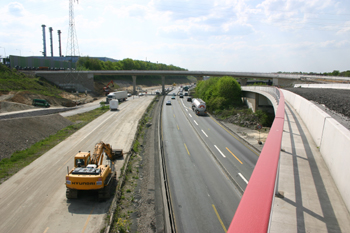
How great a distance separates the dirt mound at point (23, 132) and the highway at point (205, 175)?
51.9ft

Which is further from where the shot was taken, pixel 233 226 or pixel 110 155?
pixel 110 155

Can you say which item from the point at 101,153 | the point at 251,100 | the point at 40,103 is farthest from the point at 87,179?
the point at 251,100

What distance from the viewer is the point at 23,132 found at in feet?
90.2

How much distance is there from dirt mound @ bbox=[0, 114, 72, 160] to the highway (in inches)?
623

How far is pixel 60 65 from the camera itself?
107812mm

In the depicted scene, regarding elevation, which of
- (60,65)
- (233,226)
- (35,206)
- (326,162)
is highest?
(60,65)

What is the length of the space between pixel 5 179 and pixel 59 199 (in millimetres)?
6051

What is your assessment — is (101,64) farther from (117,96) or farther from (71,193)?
(71,193)

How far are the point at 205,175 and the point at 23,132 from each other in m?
22.6

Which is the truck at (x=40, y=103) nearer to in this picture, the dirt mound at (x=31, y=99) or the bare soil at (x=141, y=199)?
the dirt mound at (x=31, y=99)

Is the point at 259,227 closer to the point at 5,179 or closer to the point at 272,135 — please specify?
the point at 272,135

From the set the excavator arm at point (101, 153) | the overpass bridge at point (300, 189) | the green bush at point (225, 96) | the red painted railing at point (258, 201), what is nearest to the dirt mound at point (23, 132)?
the excavator arm at point (101, 153)

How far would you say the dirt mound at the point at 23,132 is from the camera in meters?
23.7

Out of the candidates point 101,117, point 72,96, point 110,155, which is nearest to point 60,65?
point 72,96
